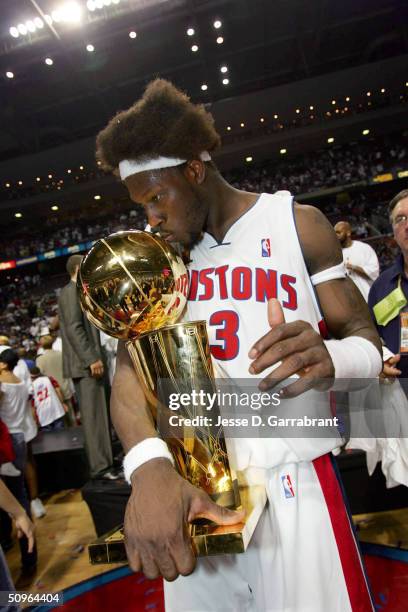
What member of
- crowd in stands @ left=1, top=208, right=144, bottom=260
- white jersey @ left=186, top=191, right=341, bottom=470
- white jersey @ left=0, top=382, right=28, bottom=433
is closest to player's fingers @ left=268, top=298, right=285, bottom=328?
white jersey @ left=186, top=191, right=341, bottom=470

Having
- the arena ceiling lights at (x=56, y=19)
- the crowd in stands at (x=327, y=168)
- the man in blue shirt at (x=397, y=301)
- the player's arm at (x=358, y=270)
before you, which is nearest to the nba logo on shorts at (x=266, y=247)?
the man in blue shirt at (x=397, y=301)

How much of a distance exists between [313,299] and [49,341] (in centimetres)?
571

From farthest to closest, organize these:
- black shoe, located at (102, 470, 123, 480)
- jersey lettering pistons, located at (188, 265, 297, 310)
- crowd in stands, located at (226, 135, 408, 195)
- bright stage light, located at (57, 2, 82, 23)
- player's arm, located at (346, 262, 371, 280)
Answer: crowd in stands, located at (226, 135, 408, 195), bright stage light, located at (57, 2, 82, 23), player's arm, located at (346, 262, 371, 280), black shoe, located at (102, 470, 123, 480), jersey lettering pistons, located at (188, 265, 297, 310)

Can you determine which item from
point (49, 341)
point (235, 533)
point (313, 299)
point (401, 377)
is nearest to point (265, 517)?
point (235, 533)

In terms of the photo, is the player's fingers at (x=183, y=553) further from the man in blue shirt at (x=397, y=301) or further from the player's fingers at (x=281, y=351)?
the man in blue shirt at (x=397, y=301)


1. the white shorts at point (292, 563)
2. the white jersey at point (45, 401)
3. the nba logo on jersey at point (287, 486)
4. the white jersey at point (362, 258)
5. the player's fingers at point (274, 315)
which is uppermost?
the white jersey at point (362, 258)

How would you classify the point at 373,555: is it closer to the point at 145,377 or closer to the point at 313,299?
the point at 313,299

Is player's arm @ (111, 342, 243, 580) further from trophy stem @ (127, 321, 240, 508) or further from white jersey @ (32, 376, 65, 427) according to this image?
white jersey @ (32, 376, 65, 427)

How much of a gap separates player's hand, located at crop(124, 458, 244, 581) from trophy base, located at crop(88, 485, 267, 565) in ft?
0.04

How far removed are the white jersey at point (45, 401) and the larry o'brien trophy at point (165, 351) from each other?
179 inches

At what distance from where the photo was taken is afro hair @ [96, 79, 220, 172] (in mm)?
1021

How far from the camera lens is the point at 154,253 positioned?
855 millimetres

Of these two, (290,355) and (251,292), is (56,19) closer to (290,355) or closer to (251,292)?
(251,292)

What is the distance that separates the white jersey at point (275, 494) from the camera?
845 millimetres
